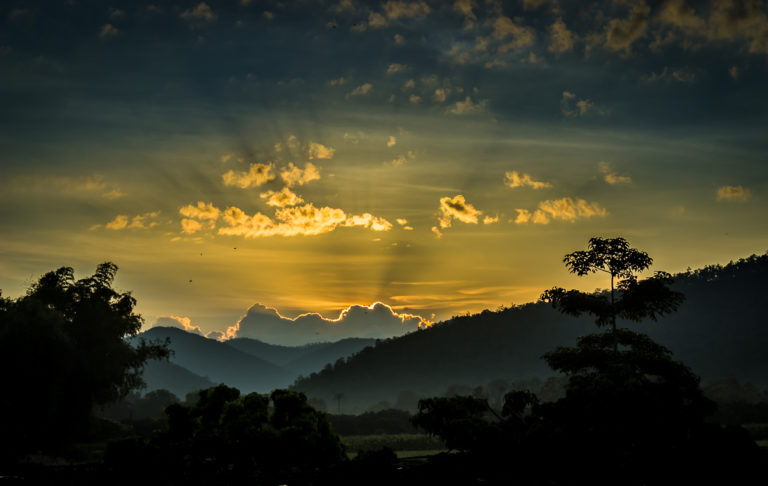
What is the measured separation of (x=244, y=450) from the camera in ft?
69.7

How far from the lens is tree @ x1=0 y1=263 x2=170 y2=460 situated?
142ft

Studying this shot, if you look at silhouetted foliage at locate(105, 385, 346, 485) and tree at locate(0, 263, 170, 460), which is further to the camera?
tree at locate(0, 263, 170, 460)

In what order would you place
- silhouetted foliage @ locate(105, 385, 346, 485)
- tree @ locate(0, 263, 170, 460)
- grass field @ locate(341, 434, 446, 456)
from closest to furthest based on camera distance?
silhouetted foliage @ locate(105, 385, 346, 485)
tree @ locate(0, 263, 170, 460)
grass field @ locate(341, 434, 446, 456)

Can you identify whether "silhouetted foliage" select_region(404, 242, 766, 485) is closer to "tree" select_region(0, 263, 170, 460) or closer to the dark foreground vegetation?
the dark foreground vegetation

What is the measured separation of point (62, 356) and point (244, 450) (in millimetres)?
31342

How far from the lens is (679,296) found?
24438 millimetres

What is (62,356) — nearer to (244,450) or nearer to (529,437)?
(244,450)

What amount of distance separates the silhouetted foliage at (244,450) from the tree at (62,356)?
2338 centimetres

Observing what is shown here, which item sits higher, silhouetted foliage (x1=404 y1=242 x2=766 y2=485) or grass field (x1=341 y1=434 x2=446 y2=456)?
silhouetted foliage (x1=404 y1=242 x2=766 y2=485)

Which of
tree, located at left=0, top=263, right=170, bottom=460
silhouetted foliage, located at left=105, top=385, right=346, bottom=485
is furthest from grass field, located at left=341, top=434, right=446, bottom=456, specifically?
silhouetted foliage, located at left=105, top=385, right=346, bottom=485

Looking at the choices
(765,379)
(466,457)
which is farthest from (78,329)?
(765,379)

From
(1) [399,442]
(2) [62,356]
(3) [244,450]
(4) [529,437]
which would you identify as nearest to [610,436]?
(4) [529,437]

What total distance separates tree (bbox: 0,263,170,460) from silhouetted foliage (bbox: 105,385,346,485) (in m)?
23.4

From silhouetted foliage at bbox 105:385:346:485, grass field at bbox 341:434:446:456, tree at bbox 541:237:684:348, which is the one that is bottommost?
grass field at bbox 341:434:446:456
